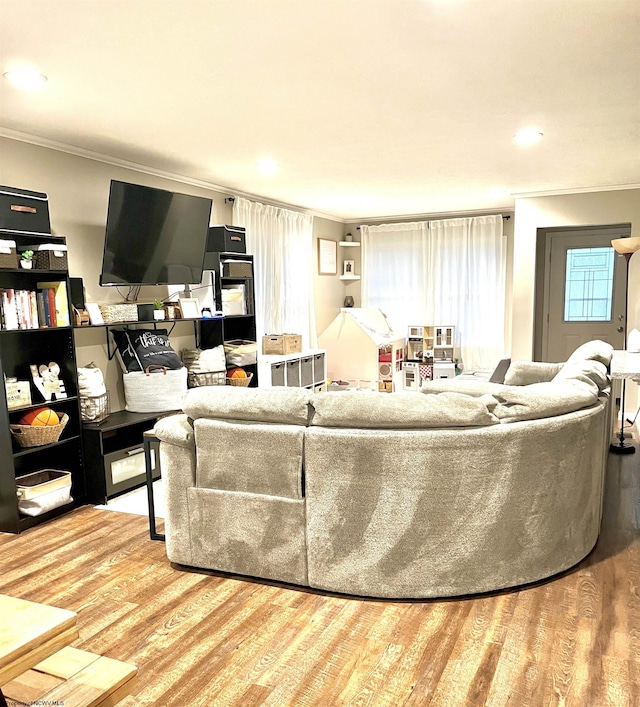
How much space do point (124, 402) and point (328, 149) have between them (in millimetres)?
2487

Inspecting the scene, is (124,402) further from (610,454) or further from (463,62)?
(610,454)

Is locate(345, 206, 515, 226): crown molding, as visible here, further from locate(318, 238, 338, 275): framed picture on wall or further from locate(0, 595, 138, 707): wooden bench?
locate(0, 595, 138, 707): wooden bench

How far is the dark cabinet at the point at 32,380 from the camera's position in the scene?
10.9ft

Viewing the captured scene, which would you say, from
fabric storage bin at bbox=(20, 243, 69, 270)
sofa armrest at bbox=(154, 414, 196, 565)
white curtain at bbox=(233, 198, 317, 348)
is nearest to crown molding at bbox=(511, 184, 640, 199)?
white curtain at bbox=(233, 198, 317, 348)

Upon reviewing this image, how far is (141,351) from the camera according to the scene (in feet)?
14.2

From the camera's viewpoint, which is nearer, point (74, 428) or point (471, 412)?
point (471, 412)

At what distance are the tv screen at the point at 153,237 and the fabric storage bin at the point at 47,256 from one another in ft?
1.55

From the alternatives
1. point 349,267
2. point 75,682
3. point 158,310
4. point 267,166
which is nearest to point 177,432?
point 75,682

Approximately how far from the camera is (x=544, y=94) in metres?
3.09

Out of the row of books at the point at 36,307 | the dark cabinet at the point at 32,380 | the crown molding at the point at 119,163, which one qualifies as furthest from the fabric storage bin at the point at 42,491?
the crown molding at the point at 119,163

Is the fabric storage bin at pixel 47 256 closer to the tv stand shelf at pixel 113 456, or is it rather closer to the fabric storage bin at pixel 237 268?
the tv stand shelf at pixel 113 456

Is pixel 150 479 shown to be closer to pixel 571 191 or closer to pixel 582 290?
pixel 571 191

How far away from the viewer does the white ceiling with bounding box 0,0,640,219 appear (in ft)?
7.25

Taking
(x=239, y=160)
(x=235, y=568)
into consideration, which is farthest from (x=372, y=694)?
(x=239, y=160)
